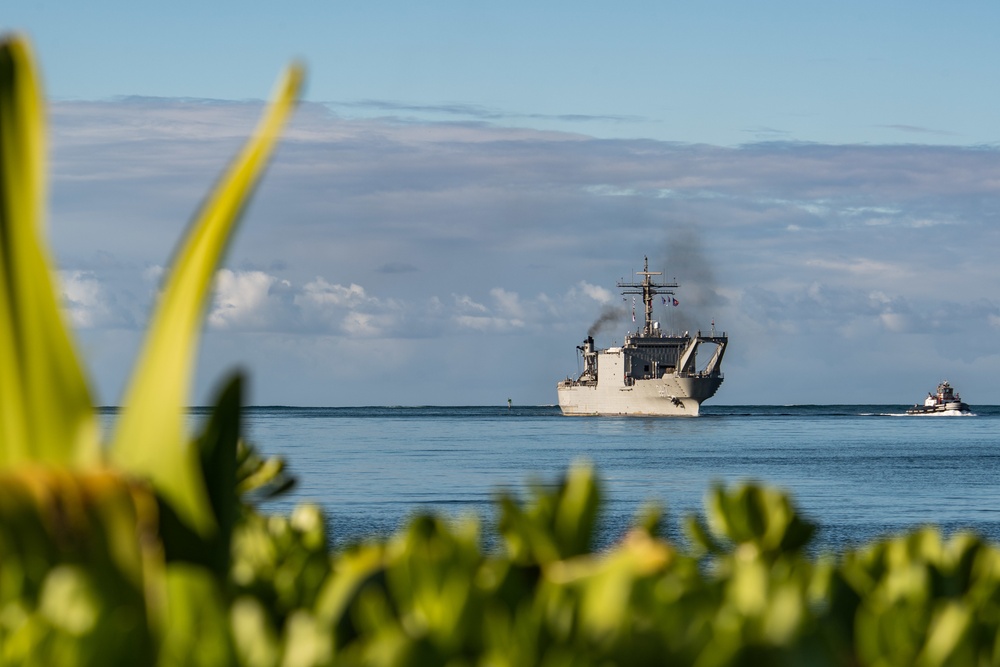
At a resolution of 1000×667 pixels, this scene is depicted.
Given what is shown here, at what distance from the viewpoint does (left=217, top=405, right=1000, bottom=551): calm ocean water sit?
103 feet

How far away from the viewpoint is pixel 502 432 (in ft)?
325

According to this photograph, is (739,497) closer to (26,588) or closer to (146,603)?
(146,603)

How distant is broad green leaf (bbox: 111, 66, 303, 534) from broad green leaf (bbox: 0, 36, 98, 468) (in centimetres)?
10

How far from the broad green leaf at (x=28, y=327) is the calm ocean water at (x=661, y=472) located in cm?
717

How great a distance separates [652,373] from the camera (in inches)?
4016

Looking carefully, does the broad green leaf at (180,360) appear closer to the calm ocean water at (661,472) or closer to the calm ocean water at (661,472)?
the calm ocean water at (661,472)

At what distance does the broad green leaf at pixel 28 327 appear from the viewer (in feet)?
6.97

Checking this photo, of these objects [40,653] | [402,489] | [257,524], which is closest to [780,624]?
[40,653]

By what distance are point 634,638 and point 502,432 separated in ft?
321

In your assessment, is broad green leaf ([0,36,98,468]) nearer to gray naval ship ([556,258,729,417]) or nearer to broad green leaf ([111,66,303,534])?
broad green leaf ([111,66,303,534])

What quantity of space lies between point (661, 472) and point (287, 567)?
4796 centimetres

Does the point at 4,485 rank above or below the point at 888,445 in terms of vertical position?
above

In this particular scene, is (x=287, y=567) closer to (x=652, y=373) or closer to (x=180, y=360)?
(x=180, y=360)

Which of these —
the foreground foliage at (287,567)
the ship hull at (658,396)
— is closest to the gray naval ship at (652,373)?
the ship hull at (658,396)
